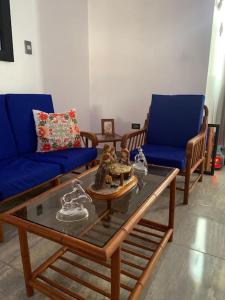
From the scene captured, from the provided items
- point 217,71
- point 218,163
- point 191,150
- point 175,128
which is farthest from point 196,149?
point 217,71

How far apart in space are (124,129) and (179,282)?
2241 mm

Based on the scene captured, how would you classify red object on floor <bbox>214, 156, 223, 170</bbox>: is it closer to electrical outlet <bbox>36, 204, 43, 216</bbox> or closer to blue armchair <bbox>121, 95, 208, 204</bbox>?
blue armchair <bbox>121, 95, 208, 204</bbox>

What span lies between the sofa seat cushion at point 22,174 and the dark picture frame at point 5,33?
96cm

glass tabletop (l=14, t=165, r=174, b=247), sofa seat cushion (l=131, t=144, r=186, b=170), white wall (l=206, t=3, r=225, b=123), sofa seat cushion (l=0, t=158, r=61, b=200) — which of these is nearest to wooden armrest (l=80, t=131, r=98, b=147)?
sofa seat cushion (l=131, t=144, r=186, b=170)

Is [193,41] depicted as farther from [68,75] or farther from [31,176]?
[31,176]

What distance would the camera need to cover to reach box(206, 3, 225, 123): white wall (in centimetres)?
257

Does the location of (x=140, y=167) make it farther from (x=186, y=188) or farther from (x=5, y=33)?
(x=5, y=33)

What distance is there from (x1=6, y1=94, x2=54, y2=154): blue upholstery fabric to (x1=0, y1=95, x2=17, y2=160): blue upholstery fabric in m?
0.05

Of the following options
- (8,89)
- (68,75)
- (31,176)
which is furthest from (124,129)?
(31,176)

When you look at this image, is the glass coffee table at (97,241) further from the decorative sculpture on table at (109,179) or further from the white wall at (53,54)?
the white wall at (53,54)

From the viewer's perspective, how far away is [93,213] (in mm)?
1039

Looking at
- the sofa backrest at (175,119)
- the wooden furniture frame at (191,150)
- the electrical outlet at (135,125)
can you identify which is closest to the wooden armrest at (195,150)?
the wooden furniture frame at (191,150)

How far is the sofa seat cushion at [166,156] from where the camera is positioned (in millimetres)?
1876

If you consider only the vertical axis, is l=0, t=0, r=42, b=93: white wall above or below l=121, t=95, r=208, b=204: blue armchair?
above
